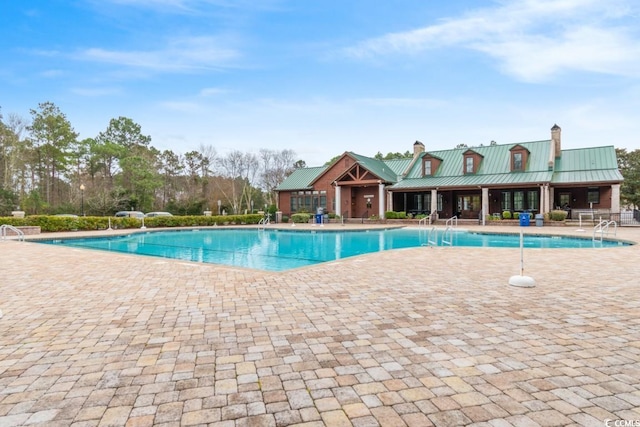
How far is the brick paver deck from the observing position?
7.25ft

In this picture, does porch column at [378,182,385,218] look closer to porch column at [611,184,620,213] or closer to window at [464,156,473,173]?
window at [464,156,473,173]

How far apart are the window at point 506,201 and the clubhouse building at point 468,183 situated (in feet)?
0.20

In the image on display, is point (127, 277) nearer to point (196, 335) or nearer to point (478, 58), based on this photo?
point (196, 335)

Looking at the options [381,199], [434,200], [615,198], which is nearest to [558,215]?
[615,198]

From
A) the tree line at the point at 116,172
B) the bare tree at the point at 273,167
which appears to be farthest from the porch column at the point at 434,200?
the bare tree at the point at 273,167

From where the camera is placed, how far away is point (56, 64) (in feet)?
60.0

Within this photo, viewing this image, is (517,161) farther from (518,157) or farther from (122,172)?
(122,172)

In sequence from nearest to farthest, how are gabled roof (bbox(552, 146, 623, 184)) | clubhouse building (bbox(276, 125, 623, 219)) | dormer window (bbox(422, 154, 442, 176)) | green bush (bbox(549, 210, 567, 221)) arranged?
green bush (bbox(549, 210, 567, 221)) → gabled roof (bbox(552, 146, 623, 184)) → clubhouse building (bbox(276, 125, 623, 219)) → dormer window (bbox(422, 154, 442, 176))

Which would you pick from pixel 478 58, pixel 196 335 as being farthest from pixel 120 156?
pixel 196 335

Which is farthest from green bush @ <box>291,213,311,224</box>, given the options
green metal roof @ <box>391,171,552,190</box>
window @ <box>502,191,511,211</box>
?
window @ <box>502,191,511,211</box>

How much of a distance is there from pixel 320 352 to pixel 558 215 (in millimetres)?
23612

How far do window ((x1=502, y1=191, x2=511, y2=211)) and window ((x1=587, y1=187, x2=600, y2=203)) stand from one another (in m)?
4.46

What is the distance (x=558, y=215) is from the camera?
21.9 meters

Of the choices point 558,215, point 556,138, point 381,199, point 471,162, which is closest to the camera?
point 558,215
